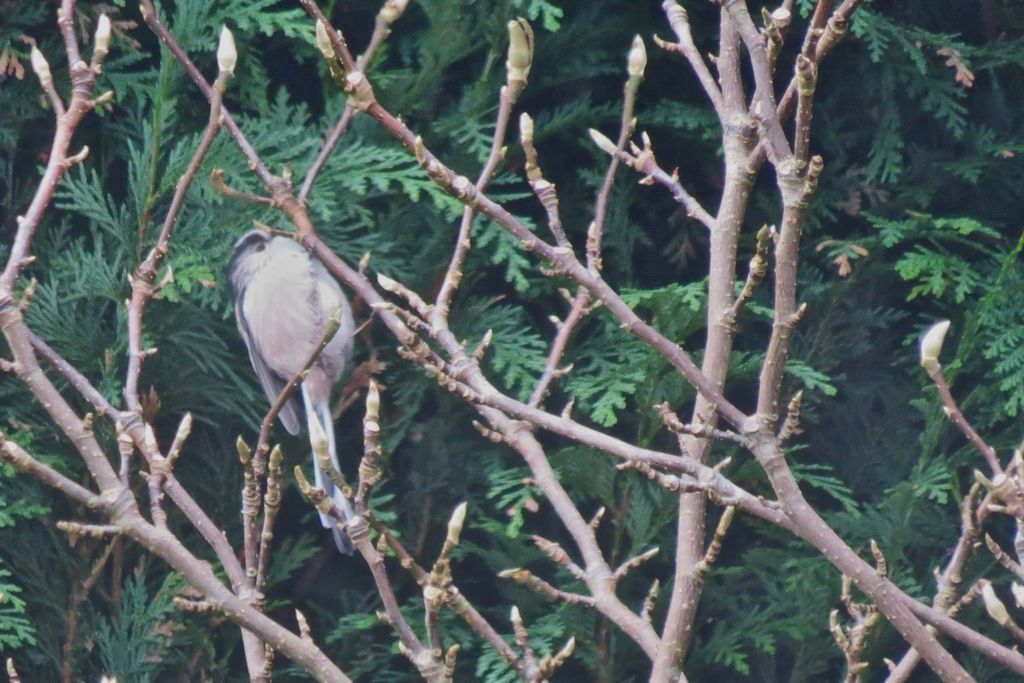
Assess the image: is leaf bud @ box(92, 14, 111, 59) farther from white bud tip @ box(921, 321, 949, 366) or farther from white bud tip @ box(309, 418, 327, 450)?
white bud tip @ box(921, 321, 949, 366)

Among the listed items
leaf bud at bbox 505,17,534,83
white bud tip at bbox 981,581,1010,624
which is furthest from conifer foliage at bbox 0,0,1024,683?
white bud tip at bbox 981,581,1010,624

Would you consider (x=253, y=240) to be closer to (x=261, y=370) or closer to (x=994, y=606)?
(x=261, y=370)

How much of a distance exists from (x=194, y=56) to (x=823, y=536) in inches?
79.9

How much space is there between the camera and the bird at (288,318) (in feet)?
8.38

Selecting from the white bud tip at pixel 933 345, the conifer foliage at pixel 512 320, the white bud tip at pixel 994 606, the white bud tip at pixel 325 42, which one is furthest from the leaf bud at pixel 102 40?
the white bud tip at pixel 994 606

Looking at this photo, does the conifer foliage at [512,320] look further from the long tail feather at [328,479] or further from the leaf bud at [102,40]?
the leaf bud at [102,40]

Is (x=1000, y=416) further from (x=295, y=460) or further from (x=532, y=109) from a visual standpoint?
(x=295, y=460)

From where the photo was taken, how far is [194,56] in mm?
2590

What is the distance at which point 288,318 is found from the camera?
280cm

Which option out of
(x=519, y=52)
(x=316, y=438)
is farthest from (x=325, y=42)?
(x=316, y=438)

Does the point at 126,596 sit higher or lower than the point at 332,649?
higher

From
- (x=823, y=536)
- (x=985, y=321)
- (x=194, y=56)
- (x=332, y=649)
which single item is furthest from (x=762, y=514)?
(x=194, y=56)

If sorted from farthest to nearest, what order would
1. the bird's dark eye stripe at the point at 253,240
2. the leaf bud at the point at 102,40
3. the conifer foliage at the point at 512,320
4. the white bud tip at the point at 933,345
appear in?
the bird's dark eye stripe at the point at 253,240
the conifer foliage at the point at 512,320
the leaf bud at the point at 102,40
the white bud tip at the point at 933,345

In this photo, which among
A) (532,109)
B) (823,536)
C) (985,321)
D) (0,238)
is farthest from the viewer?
(532,109)
